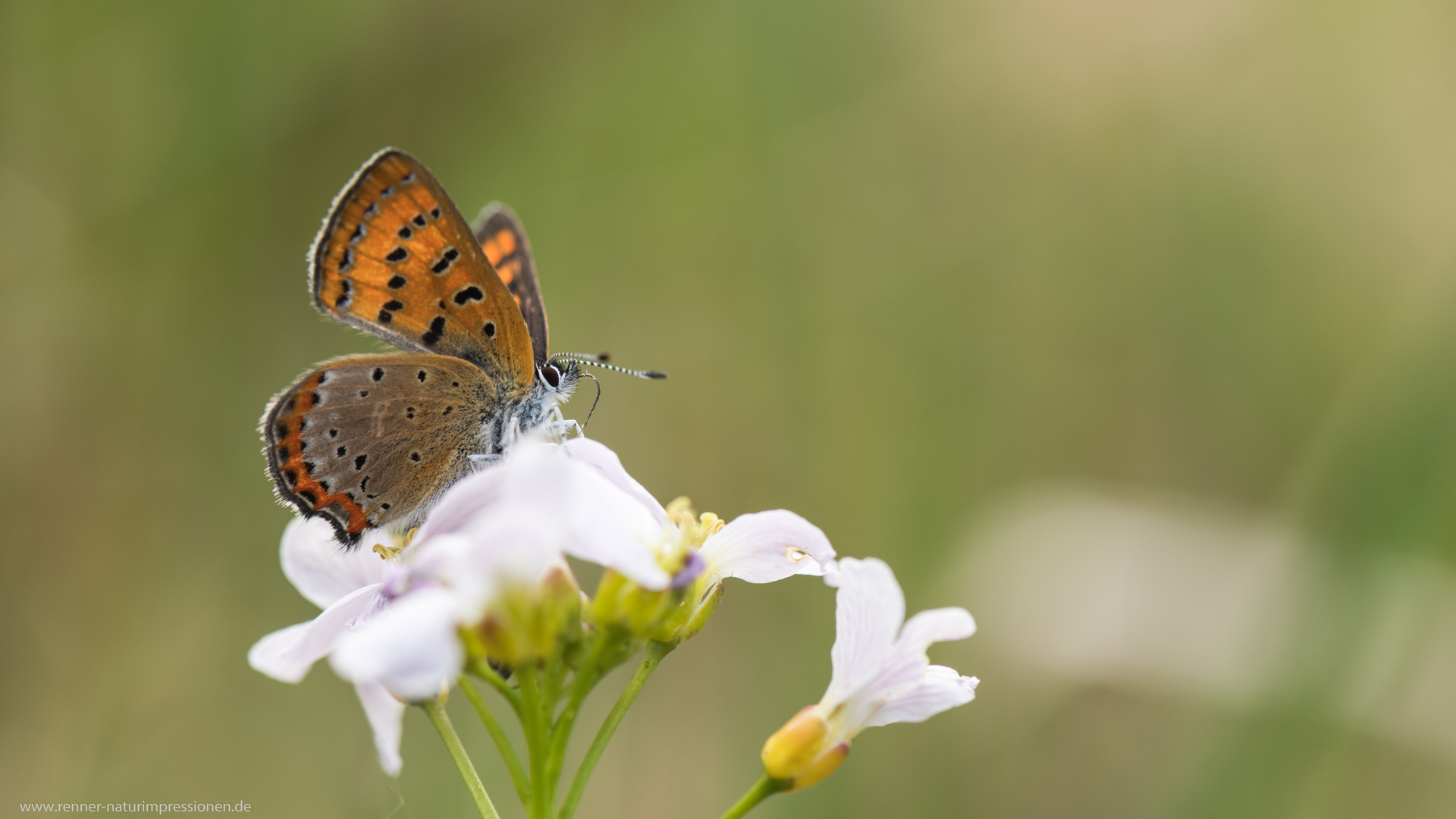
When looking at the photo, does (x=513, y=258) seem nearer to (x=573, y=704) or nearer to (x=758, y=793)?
(x=573, y=704)

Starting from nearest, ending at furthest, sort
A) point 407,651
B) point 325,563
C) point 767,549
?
Result: 1. point 407,651
2. point 767,549
3. point 325,563

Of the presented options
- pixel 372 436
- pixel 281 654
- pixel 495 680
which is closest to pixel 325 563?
pixel 372 436

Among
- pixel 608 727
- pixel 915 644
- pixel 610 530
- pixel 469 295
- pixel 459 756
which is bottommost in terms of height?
pixel 459 756

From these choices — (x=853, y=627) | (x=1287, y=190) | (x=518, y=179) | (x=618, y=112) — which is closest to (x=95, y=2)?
(x=518, y=179)

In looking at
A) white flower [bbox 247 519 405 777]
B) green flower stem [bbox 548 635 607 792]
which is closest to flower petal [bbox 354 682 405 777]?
white flower [bbox 247 519 405 777]

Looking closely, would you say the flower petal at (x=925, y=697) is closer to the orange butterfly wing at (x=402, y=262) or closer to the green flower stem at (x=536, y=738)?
the green flower stem at (x=536, y=738)

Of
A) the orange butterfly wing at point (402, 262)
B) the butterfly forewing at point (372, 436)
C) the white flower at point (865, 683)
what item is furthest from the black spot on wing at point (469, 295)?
the white flower at point (865, 683)
